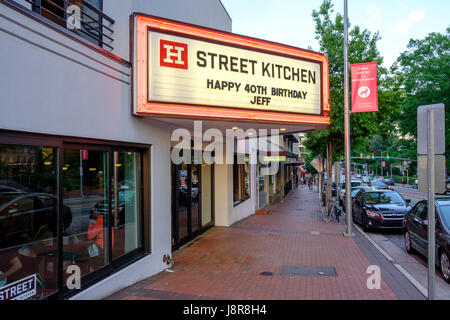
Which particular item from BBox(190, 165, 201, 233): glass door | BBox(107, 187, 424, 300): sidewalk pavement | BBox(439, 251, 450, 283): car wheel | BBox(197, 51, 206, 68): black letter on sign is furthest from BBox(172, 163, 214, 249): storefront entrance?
BBox(439, 251, 450, 283): car wheel

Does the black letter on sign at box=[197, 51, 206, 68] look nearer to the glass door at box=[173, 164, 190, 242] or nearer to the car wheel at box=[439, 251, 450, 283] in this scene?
the glass door at box=[173, 164, 190, 242]

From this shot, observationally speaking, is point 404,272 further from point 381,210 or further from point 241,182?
point 241,182

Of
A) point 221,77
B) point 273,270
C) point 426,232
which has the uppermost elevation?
point 221,77

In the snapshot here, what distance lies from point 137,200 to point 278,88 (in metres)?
3.94

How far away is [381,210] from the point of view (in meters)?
12.8

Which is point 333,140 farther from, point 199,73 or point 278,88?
point 199,73

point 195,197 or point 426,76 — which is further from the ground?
point 426,76

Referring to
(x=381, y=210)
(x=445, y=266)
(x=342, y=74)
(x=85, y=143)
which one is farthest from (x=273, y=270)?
(x=342, y=74)

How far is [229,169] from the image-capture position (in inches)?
544

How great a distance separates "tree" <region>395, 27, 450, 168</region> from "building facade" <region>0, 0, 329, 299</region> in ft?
119

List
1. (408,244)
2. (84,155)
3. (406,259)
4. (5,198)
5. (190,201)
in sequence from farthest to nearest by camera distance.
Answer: (190,201) → (408,244) → (406,259) → (84,155) → (5,198)

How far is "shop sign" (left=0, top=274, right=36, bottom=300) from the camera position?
12.8 ft

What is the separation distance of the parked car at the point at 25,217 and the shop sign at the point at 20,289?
→ 0.44 m

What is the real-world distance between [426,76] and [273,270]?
3832cm
